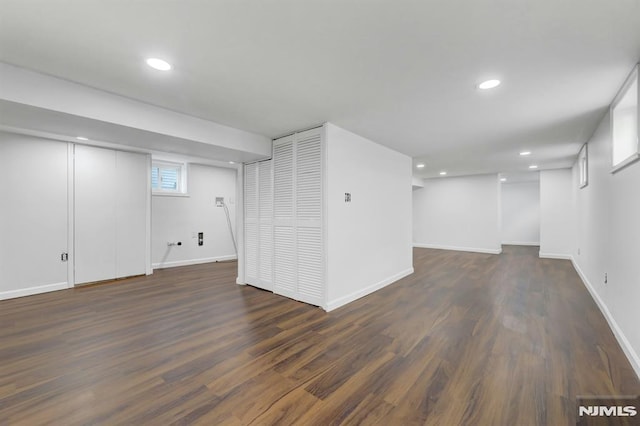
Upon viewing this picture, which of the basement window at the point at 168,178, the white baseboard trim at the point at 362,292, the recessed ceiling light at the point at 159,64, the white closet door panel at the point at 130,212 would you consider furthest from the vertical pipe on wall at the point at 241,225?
the recessed ceiling light at the point at 159,64

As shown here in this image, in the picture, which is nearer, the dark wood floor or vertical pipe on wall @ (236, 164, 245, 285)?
the dark wood floor

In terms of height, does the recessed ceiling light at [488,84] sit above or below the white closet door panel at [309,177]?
above

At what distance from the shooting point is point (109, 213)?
4.86 meters

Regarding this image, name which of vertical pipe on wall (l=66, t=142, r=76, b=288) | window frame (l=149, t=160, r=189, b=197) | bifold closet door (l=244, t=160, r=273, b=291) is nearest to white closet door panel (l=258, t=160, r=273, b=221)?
bifold closet door (l=244, t=160, r=273, b=291)

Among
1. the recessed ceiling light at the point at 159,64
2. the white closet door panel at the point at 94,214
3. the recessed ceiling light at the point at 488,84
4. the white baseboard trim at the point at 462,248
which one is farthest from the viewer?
the white baseboard trim at the point at 462,248

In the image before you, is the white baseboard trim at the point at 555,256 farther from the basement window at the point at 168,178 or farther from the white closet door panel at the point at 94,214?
the white closet door panel at the point at 94,214

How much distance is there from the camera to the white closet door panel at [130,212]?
4992mm

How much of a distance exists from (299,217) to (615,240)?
353 centimetres

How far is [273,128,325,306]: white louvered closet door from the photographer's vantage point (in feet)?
11.5

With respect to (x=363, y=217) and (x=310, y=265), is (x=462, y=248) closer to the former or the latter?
(x=363, y=217)

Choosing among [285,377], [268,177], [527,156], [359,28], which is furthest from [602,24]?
[527,156]

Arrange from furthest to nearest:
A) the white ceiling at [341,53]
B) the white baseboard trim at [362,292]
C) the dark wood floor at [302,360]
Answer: the white baseboard trim at [362,292] < the dark wood floor at [302,360] < the white ceiling at [341,53]

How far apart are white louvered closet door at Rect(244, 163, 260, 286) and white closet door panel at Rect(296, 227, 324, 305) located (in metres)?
1.05

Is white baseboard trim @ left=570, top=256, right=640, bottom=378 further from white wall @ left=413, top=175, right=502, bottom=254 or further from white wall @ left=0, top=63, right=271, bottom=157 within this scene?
white wall @ left=0, top=63, right=271, bottom=157
